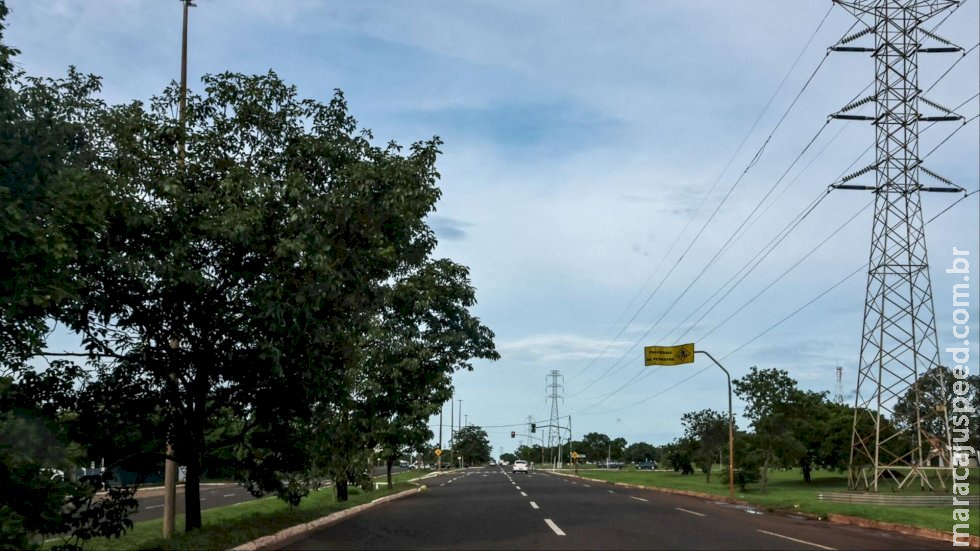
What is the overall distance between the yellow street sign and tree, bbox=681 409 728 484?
23.9m

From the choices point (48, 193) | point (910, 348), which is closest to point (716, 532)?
point (48, 193)

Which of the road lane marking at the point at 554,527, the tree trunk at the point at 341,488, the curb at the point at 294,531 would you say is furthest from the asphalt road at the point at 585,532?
the tree trunk at the point at 341,488

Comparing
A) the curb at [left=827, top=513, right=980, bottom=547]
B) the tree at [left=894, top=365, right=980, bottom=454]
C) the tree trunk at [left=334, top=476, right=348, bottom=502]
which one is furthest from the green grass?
the tree at [left=894, top=365, right=980, bottom=454]

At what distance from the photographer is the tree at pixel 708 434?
68.9 m

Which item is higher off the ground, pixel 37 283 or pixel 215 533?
pixel 37 283

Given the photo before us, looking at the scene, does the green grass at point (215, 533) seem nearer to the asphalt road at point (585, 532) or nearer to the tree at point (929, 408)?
the asphalt road at point (585, 532)

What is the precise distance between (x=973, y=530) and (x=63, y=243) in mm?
18775

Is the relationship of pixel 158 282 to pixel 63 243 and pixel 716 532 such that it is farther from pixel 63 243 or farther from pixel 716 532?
pixel 716 532

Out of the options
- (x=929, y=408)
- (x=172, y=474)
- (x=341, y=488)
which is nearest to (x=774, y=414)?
(x=929, y=408)

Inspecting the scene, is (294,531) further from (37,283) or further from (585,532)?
(37,283)

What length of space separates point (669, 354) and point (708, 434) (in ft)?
96.2

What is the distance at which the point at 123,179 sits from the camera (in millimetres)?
14352

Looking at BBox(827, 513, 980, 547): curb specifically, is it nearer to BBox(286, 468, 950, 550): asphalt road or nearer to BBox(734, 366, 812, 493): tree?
BBox(286, 468, 950, 550): asphalt road

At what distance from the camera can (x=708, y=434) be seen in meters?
71.9
